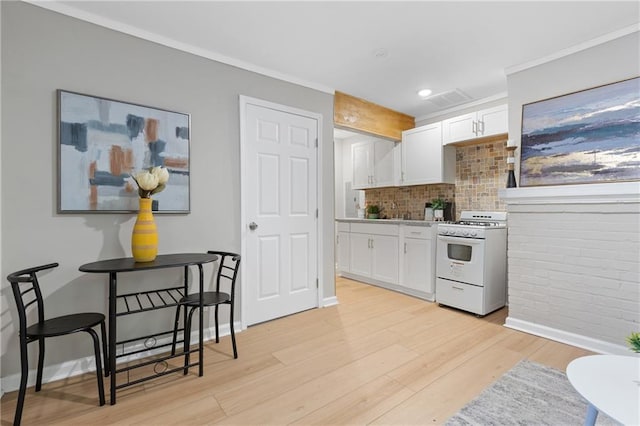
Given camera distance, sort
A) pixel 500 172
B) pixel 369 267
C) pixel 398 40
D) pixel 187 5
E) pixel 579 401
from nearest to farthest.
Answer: pixel 579 401 < pixel 187 5 < pixel 398 40 < pixel 500 172 < pixel 369 267

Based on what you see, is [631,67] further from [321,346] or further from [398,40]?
[321,346]

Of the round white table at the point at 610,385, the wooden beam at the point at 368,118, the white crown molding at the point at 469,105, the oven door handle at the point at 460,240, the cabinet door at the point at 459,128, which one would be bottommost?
the round white table at the point at 610,385

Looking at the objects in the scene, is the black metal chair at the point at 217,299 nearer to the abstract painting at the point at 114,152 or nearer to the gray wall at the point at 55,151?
the gray wall at the point at 55,151

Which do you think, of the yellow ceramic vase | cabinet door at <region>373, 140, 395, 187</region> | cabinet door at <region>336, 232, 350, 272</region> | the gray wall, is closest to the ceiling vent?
cabinet door at <region>373, 140, 395, 187</region>

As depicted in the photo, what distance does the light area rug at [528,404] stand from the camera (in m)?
1.63

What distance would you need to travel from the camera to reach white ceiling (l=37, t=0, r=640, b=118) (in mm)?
2098

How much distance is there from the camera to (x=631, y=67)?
2328 mm

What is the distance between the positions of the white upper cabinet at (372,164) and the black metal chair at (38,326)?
3.77 metres

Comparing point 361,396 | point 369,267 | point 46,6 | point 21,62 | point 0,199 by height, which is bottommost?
point 361,396

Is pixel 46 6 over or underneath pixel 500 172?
over

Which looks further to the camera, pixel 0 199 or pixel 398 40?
pixel 398 40

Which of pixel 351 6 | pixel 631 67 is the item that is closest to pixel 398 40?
pixel 351 6

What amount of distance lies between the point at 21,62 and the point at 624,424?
11.1 feet

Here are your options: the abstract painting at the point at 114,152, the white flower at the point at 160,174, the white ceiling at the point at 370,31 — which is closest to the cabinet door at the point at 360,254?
the white ceiling at the point at 370,31
